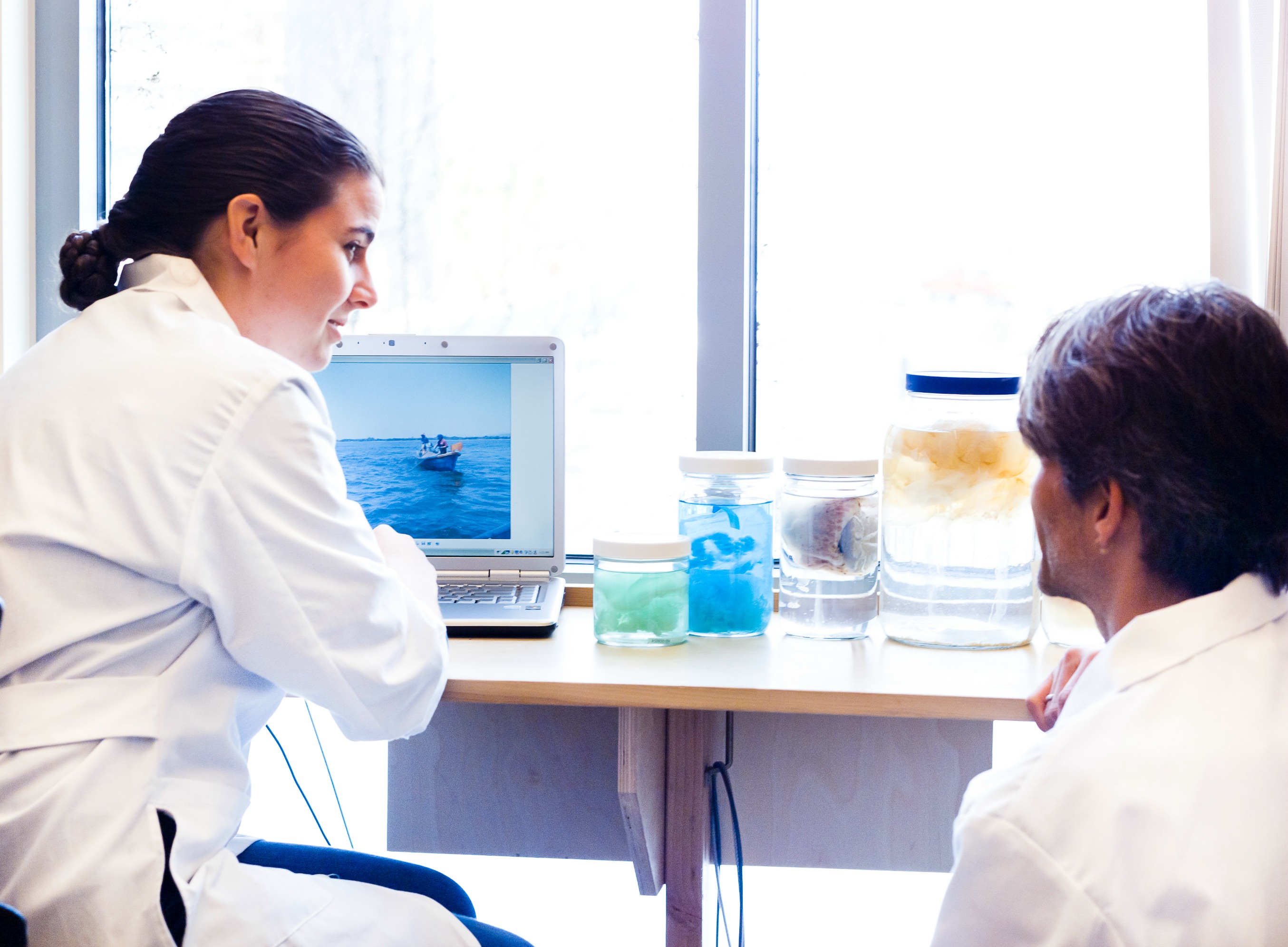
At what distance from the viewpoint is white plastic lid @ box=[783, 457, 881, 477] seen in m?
1.39

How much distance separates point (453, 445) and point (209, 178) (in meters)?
0.56

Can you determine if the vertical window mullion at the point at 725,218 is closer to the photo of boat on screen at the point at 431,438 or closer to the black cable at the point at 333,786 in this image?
the photo of boat on screen at the point at 431,438

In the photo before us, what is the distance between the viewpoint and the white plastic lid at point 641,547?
4.31 ft

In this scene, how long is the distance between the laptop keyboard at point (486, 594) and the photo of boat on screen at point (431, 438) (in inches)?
3.1

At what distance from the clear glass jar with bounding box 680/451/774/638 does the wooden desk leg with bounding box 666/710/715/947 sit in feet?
0.45

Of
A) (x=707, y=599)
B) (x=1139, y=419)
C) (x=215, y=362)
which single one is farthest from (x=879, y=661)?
(x=215, y=362)

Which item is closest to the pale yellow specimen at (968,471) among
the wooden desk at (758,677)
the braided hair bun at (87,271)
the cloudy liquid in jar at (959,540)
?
the cloudy liquid in jar at (959,540)

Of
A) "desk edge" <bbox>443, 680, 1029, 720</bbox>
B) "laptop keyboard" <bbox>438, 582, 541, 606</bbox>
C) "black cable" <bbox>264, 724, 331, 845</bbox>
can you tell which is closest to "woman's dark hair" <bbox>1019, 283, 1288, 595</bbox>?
"desk edge" <bbox>443, 680, 1029, 720</bbox>

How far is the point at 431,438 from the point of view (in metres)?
1.58

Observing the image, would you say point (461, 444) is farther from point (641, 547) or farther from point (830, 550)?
point (830, 550)

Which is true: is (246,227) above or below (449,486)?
above

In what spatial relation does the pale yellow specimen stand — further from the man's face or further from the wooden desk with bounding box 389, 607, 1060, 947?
the man's face

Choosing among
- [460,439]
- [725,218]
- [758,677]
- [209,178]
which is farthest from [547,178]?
[758,677]

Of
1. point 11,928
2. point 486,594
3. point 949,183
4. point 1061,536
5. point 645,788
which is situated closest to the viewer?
point 11,928
